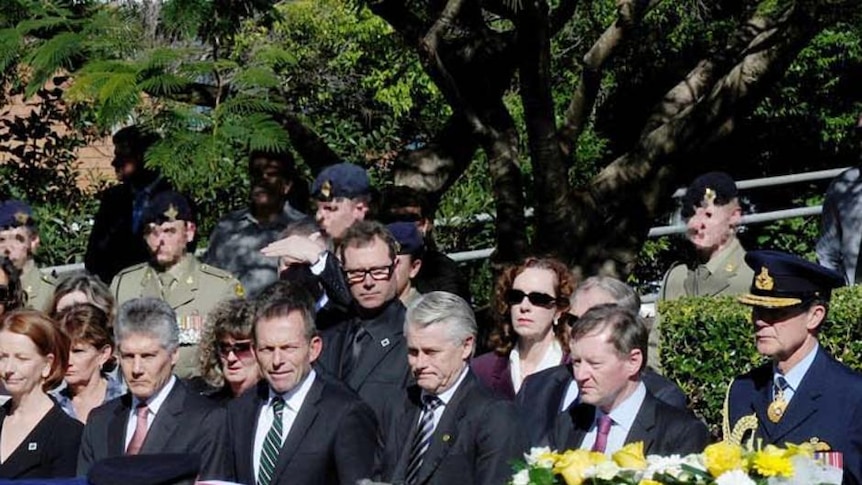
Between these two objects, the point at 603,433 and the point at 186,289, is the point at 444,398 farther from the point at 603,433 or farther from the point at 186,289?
the point at 186,289

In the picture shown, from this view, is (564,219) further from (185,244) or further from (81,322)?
(81,322)

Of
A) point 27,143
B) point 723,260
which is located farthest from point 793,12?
point 27,143

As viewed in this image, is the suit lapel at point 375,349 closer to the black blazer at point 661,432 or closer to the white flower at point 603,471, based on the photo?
the black blazer at point 661,432

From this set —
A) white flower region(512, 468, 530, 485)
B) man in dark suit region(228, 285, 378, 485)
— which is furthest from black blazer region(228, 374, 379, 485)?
white flower region(512, 468, 530, 485)

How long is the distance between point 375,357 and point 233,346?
0.66 m

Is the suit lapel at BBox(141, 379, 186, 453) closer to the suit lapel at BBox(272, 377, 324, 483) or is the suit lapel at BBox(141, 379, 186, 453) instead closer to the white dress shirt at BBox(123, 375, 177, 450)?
the white dress shirt at BBox(123, 375, 177, 450)

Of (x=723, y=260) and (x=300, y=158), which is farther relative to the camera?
(x=300, y=158)

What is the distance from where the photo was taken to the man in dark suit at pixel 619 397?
264 inches

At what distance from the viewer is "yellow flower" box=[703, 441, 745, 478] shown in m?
5.57

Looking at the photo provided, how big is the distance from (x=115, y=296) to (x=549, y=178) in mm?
2661

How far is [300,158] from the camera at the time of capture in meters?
11.6

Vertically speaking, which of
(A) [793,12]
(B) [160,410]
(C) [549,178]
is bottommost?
(B) [160,410]

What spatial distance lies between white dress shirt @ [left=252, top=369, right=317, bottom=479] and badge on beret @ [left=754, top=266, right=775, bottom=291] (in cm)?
187

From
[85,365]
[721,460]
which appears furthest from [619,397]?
[85,365]
